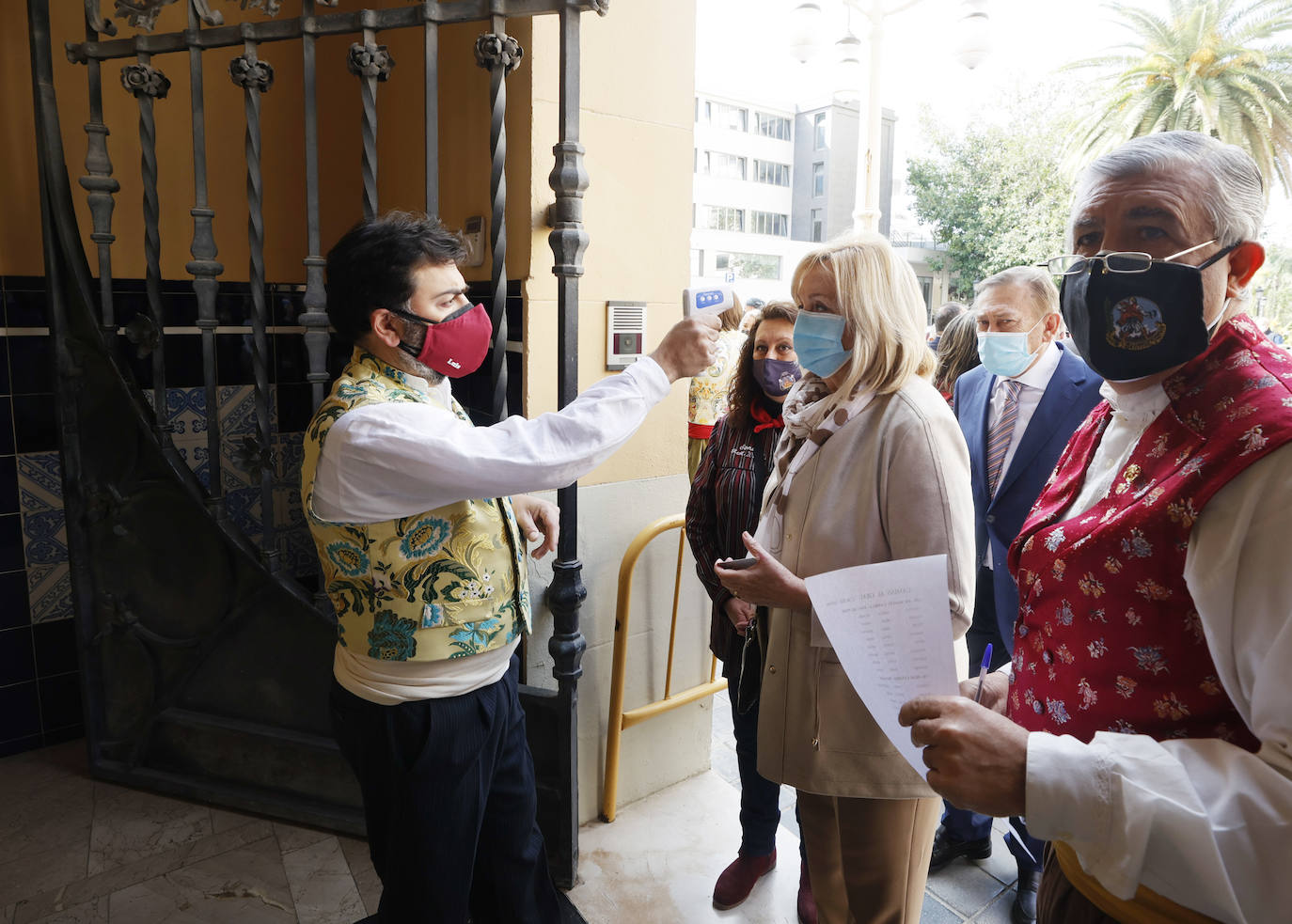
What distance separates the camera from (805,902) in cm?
229

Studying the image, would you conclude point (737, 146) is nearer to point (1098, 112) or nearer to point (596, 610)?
point (1098, 112)

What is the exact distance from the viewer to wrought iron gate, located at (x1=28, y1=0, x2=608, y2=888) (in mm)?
2252

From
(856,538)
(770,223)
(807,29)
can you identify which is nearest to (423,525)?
(856,538)

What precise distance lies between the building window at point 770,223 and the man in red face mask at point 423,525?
3099cm

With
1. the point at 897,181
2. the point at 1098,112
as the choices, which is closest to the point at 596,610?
the point at 1098,112

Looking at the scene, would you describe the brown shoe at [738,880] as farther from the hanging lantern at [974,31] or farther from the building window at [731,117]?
the building window at [731,117]

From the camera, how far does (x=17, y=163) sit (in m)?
2.87

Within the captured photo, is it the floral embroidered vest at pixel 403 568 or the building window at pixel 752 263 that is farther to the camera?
the building window at pixel 752 263

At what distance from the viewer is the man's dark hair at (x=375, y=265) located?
163cm

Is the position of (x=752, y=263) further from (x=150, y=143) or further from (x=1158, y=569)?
(x=1158, y=569)

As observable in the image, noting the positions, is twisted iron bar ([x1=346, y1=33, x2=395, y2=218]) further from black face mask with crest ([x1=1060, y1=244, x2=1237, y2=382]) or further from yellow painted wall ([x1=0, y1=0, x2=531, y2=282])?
black face mask with crest ([x1=1060, y1=244, x2=1237, y2=382])

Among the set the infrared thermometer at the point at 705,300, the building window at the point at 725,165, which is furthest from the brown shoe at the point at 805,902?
the building window at the point at 725,165

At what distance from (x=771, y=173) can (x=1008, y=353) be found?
103ft

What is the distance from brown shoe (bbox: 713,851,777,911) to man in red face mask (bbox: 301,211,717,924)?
3.22 feet
